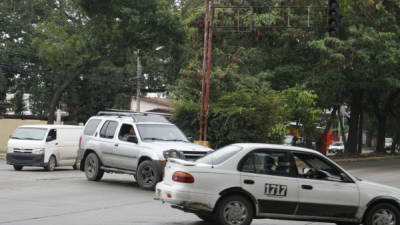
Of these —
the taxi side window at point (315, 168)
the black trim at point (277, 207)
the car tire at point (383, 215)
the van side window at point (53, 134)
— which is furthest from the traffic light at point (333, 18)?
the van side window at point (53, 134)

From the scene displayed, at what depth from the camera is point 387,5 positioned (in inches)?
1423

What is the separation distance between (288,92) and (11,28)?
24.3 meters

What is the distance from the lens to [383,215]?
10938 mm

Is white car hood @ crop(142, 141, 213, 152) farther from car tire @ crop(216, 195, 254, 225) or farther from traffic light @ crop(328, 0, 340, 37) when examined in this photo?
car tire @ crop(216, 195, 254, 225)

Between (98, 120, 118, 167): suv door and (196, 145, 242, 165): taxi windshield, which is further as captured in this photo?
(98, 120, 118, 167): suv door

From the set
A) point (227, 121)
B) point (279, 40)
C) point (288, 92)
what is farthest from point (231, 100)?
point (279, 40)

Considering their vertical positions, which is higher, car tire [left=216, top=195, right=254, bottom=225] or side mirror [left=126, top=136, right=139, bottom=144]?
side mirror [left=126, top=136, right=139, bottom=144]

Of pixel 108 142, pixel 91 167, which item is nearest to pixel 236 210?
pixel 108 142

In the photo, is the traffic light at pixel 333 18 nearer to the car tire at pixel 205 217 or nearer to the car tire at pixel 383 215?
the car tire at pixel 383 215

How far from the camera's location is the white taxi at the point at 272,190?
10.2 meters

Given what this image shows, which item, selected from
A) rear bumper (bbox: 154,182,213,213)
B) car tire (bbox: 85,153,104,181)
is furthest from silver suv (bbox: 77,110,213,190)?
rear bumper (bbox: 154,182,213,213)

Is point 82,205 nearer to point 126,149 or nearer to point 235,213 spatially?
point 126,149

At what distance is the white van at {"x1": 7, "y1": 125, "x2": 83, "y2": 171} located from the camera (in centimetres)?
2381

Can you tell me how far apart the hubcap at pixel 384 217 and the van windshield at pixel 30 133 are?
16.0 m
